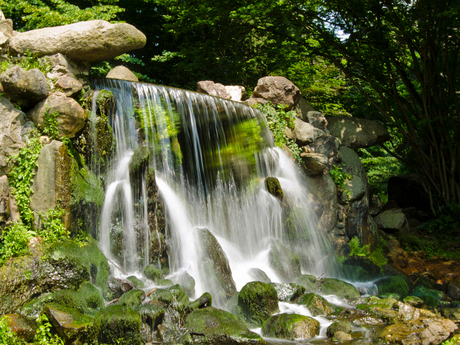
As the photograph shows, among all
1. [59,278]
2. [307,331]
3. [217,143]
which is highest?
[217,143]

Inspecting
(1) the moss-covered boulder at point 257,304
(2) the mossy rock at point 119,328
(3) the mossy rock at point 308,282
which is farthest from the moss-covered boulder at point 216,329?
(3) the mossy rock at point 308,282

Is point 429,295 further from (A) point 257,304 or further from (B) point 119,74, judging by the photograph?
(B) point 119,74

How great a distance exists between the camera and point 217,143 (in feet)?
29.6

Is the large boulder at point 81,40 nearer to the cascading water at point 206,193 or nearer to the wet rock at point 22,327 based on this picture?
the cascading water at point 206,193

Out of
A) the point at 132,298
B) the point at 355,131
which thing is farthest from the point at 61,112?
the point at 355,131

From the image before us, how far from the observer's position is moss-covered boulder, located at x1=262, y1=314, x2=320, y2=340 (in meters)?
5.18

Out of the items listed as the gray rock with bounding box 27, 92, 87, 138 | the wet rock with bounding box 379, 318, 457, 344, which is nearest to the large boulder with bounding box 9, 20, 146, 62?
the gray rock with bounding box 27, 92, 87, 138

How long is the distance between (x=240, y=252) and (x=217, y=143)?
2512 millimetres

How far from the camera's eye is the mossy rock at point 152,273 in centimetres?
605

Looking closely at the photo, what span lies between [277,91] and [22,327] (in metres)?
8.67

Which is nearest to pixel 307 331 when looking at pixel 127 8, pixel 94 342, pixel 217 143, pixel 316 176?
pixel 94 342

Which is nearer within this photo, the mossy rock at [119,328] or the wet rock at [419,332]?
the mossy rock at [119,328]

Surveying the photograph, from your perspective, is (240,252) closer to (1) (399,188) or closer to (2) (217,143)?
(2) (217,143)

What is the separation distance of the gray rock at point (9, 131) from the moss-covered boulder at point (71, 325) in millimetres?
2425
